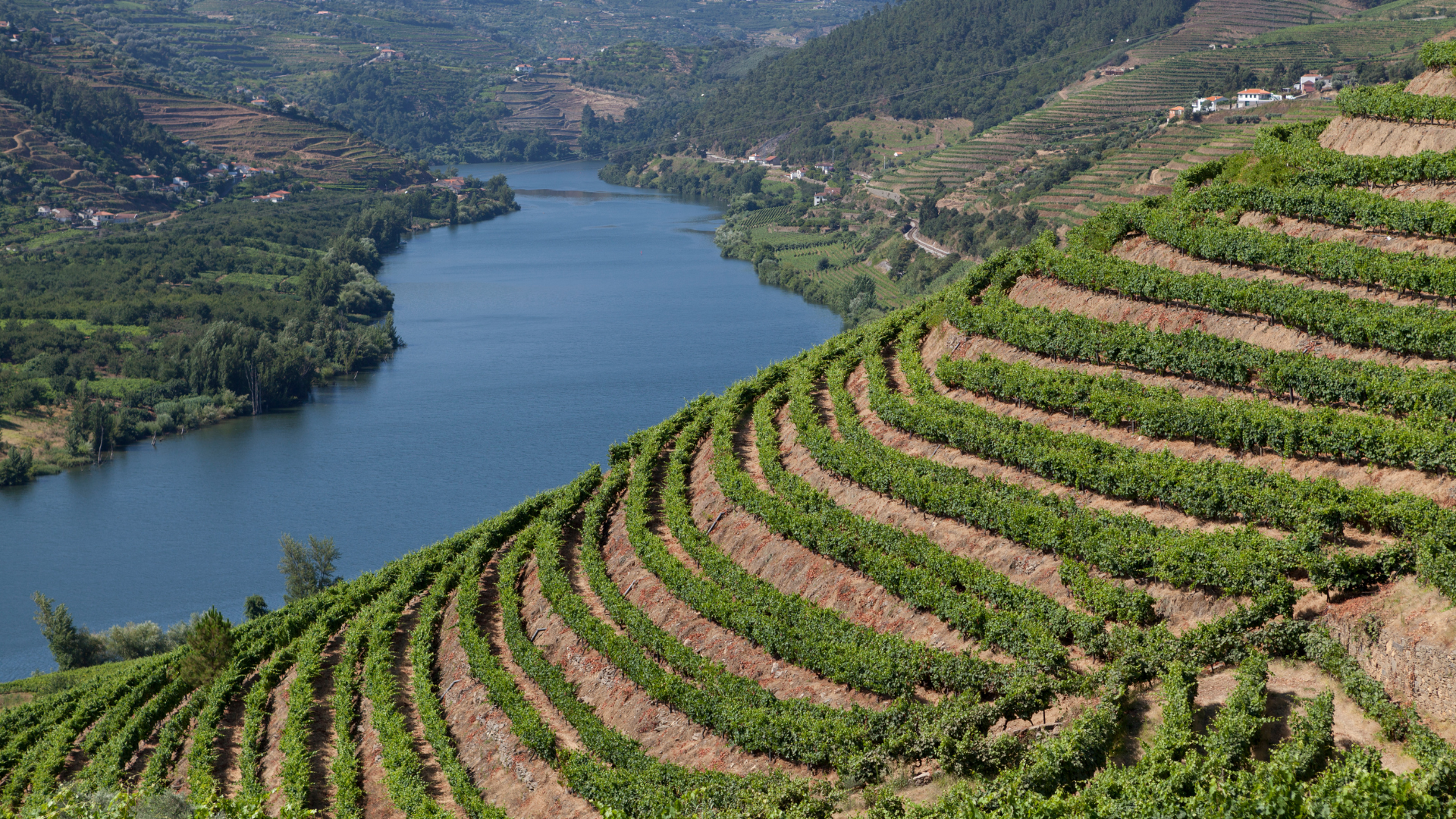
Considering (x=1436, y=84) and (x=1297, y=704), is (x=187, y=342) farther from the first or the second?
(x=1297, y=704)

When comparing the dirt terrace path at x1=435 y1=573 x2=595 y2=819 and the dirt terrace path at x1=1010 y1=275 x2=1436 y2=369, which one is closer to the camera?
the dirt terrace path at x1=435 y1=573 x2=595 y2=819

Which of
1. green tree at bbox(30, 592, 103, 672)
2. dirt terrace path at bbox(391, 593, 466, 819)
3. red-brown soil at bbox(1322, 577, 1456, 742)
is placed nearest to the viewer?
red-brown soil at bbox(1322, 577, 1456, 742)

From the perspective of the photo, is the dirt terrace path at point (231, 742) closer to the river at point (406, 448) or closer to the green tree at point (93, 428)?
the river at point (406, 448)

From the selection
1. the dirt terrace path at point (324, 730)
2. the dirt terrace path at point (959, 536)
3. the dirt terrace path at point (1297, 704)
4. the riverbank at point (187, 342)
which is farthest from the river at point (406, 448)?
the dirt terrace path at point (1297, 704)

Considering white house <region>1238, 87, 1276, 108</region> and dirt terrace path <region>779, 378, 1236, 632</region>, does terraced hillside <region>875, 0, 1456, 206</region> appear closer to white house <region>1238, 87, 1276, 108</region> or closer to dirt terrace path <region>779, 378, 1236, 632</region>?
white house <region>1238, 87, 1276, 108</region>

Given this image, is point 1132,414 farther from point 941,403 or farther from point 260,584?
point 260,584

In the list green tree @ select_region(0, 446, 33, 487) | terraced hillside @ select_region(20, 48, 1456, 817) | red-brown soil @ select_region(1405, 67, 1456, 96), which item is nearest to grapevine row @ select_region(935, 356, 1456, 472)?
terraced hillside @ select_region(20, 48, 1456, 817)
